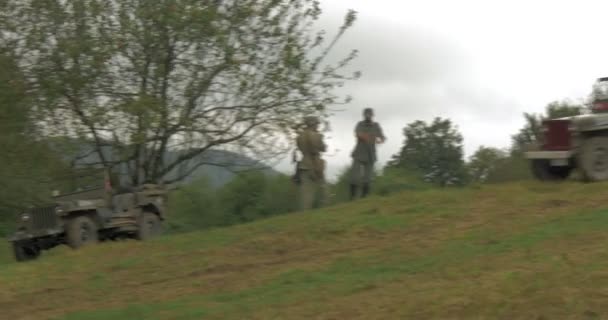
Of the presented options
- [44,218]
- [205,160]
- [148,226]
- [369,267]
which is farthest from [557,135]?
[205,160]

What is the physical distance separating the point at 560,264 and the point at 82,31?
13.4 meters

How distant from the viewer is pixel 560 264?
9.41 meters

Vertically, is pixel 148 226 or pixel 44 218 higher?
pixel 44 218

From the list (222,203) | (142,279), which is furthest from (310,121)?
(222,203)

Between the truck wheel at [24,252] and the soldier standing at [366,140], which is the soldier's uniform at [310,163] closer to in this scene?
the soldier standing at [366,140]

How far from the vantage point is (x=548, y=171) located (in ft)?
53.4

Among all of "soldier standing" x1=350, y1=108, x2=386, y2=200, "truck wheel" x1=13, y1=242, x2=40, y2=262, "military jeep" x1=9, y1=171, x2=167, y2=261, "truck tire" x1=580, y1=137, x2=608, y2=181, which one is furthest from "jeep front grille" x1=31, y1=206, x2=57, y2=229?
"truck tire" x1=580, y1=137, x2=608, y2=181

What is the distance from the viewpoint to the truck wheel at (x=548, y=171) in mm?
16203

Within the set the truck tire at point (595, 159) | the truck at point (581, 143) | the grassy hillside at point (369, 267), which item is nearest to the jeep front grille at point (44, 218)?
the grassy hillside at point (369, 267)

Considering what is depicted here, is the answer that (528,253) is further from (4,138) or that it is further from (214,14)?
(4,138)

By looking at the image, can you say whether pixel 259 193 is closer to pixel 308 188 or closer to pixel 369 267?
pixel 308 188

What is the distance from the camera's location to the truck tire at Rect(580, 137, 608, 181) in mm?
14784

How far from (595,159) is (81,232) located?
830 cm

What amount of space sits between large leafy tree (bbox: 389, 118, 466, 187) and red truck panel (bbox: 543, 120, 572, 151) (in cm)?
2404
